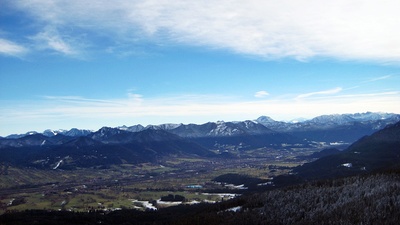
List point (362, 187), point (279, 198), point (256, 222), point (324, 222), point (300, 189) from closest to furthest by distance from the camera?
point (324, 222) < point (256, 222) < point (362, 187) < point (279, 198) < point (300, 189)

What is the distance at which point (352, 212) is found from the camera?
133500mm

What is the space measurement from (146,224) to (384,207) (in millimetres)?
103143

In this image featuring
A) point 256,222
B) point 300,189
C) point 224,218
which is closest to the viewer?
point 256,222

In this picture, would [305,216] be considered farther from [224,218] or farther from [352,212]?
[224,218]

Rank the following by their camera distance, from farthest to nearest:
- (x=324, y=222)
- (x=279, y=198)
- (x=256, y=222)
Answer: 1. (x=279, y=198)
2. (x=256, y=222)
3. (x=324, y=222)

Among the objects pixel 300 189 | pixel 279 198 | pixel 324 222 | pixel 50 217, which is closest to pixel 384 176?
pixel 300 189

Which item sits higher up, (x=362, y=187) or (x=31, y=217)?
(x=362, y=187)

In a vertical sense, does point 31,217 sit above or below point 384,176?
below

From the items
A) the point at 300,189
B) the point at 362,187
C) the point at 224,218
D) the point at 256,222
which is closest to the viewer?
the point at 256,222

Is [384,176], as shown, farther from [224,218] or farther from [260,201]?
[224,218]

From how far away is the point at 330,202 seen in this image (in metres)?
155

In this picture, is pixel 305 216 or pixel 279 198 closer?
pixel 305 216

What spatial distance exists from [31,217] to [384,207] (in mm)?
167382

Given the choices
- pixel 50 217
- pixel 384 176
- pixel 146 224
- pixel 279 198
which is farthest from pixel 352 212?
pixel 50 217
